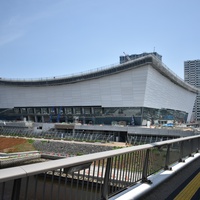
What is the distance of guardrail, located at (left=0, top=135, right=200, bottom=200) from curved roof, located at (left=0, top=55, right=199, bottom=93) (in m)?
48.8

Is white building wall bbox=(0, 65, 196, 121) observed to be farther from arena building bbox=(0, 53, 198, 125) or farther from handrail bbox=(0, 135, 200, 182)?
handrail bbox=(0, 135, 200, 182)

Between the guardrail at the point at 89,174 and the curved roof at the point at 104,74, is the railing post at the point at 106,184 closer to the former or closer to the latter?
the guardrail at the point at 89,174

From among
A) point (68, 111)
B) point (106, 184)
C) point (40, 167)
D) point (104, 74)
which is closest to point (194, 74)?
point (104, 74)

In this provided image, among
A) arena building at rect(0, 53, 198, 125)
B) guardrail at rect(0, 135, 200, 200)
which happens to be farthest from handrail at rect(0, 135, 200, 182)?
arena building at rect(0, 53, 198, 125)

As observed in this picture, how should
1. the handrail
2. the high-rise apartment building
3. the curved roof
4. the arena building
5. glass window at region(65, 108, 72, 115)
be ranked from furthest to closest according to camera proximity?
the high-rise apartment building, glass window at region(65, 108, 72, 115), the arena building, the curved roof, the handrail

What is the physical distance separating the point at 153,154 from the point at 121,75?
172 ft

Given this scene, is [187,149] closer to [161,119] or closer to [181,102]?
[161,119]

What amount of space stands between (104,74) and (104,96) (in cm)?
576

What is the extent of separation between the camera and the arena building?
183ft

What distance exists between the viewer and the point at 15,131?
57.0m

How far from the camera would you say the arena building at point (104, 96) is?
5584 centimetres

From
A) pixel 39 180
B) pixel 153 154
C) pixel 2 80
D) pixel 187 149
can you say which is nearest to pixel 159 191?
pixel 153 154

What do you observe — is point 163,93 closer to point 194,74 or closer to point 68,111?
point 68,111

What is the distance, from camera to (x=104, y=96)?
198 feet
